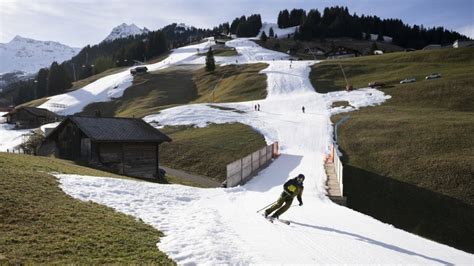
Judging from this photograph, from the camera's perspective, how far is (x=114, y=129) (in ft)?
119

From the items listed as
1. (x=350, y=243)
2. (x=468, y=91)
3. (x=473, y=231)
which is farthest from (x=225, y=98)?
(x=350, y=243)

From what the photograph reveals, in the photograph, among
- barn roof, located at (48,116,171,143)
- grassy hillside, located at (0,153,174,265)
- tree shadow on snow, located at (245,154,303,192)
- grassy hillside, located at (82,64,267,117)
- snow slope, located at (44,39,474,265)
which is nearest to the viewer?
grassy hillside, located at (0,153,174,265)

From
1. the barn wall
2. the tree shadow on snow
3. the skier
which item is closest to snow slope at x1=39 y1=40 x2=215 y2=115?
the barn wall

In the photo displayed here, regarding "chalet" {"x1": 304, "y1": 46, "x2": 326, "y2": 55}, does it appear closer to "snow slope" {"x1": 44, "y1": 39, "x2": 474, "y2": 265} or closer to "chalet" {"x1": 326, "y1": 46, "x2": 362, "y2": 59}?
"chalet" {"x1": 326, "y1": 46, "x2": 362, "y2": 59}

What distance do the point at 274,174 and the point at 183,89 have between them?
7419 cm

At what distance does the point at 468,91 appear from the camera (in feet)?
189

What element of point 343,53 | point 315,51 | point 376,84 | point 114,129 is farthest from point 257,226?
point 315,51

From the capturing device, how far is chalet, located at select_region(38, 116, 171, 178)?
113 feet

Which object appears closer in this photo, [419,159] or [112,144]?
[419,159]

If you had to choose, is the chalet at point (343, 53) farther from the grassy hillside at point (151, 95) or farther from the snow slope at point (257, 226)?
the snow slope at point (257, 226)

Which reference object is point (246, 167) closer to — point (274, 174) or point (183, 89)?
point (274, 174)

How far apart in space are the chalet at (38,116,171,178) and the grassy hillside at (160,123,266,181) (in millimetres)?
6704

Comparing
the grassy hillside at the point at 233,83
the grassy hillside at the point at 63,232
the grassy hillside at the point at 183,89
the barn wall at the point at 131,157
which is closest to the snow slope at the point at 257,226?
the grassy hillside at the point at 63,232

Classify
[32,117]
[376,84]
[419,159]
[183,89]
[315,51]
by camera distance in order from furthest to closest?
[315,51] → [183,89] → [32,117] → [376,84] → [419,159]
